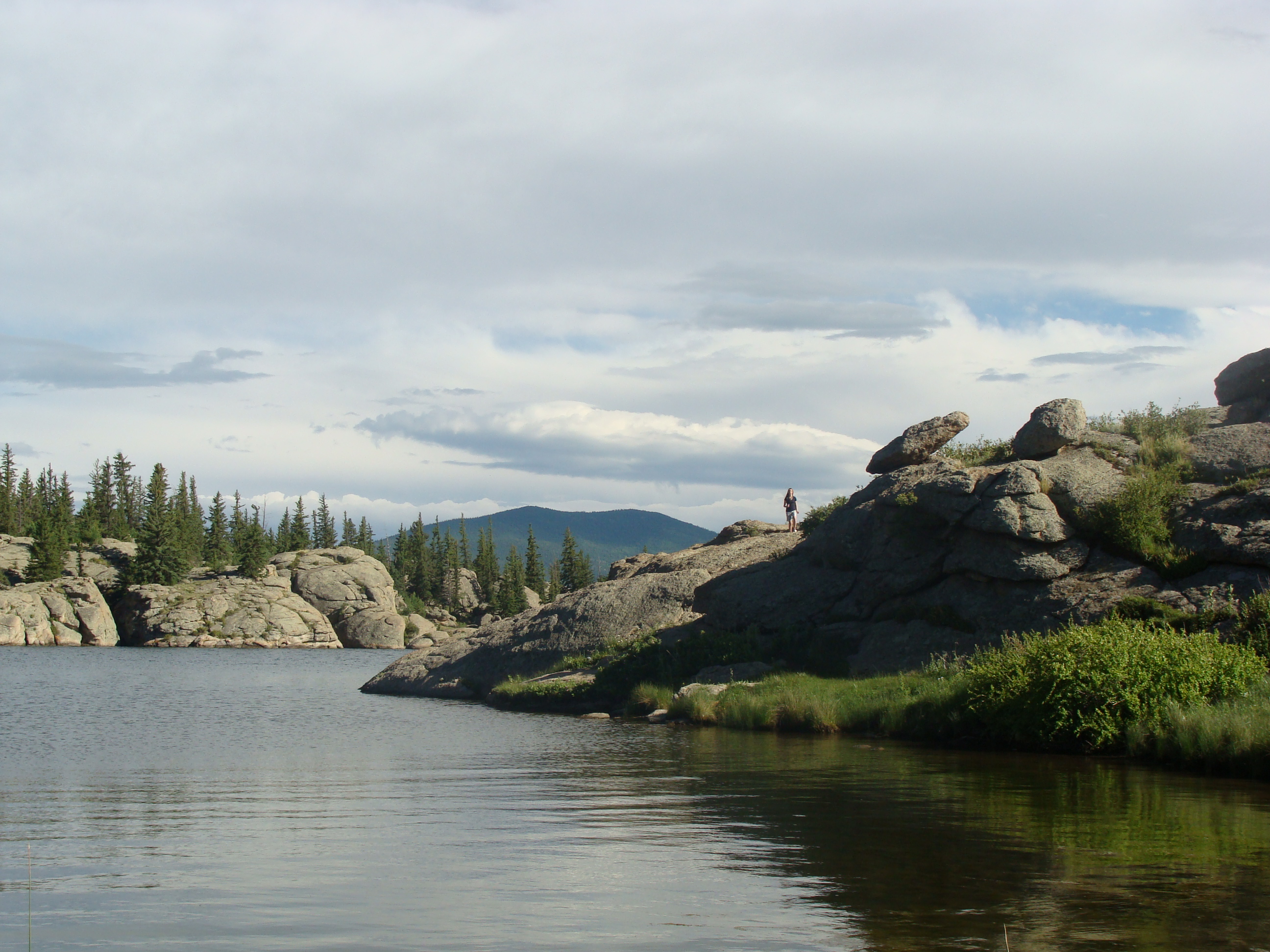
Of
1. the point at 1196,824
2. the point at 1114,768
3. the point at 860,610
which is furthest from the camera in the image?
the point at 860,610

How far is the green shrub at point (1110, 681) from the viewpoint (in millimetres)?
23906

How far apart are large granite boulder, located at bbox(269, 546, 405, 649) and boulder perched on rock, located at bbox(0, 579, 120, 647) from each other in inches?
1067

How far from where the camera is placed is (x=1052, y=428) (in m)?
38.2

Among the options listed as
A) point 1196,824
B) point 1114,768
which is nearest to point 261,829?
point 1196,824

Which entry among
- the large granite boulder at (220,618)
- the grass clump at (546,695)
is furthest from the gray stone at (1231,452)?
the large granite boulder at (220,618)

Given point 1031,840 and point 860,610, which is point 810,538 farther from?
point 1031,840

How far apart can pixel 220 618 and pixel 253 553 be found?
18.2 m

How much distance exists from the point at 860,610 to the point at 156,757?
25.0 m

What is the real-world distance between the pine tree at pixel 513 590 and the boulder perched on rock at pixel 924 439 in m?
100

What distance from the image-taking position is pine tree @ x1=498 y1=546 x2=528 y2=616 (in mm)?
151875

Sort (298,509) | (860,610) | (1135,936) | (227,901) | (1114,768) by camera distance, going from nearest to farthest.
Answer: (1135,936)
(227,901)
(1114,768)
(860,610)
(298,509)

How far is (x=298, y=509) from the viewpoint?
Answer: 641 feet

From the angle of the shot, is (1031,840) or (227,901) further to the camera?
(1031,840)

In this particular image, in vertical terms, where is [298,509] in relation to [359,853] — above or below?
above
